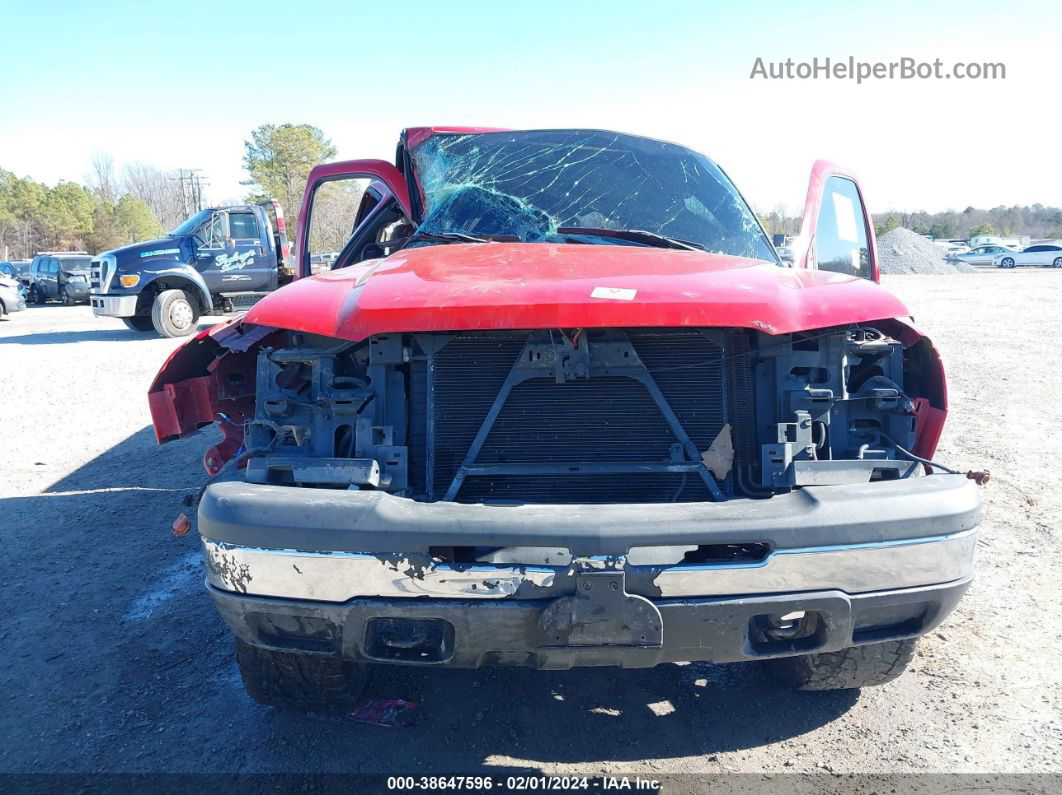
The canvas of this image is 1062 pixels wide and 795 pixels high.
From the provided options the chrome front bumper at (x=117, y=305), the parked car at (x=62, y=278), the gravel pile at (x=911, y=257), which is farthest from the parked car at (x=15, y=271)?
the gravel pile at (x=911, y=257)

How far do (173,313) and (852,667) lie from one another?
13.4 metres

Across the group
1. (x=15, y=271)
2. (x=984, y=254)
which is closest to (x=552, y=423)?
(x=15, y=271)

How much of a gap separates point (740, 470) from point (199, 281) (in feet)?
43.9

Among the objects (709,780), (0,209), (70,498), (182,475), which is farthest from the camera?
(0,209)

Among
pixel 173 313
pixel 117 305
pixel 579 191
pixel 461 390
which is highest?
pixel 579 191

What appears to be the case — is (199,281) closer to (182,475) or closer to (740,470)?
(182,475)

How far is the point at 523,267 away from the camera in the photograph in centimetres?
263

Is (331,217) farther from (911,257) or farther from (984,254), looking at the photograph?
(984,254)

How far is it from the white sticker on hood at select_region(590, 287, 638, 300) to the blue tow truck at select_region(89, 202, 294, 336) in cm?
1149

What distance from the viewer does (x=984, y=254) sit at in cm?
4341

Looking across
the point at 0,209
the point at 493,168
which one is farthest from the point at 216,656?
the point at 0,209

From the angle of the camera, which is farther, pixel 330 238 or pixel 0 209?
pixel 0 209

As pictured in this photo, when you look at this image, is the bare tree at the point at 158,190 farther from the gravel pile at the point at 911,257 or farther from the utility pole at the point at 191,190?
the gravel pile at the point at 911,257

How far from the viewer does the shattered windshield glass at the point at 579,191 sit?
11.5 feet
